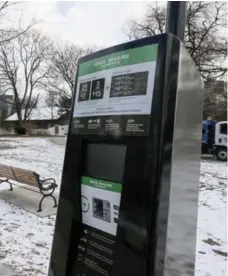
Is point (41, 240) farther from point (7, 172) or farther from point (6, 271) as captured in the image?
point (7, 172)

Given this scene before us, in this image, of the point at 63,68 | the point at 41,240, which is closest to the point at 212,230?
the point at 41,240

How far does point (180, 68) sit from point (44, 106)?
50.7m

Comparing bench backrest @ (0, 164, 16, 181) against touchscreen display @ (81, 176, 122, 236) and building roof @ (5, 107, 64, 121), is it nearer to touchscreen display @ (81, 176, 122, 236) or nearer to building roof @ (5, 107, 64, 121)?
touchscreen display @ (81, 176, 122, 236)

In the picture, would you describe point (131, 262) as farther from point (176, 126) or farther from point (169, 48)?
point (169, 48)

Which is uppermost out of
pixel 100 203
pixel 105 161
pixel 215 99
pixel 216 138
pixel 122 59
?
pixel 215 99

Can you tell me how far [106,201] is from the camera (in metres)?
1.74

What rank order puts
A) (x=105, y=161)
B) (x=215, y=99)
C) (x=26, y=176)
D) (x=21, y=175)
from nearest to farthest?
(x=105, y=161), (x=26, y=176), (x=21, y=175), (x=215, y=99)

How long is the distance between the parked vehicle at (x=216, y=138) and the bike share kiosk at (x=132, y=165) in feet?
48.9

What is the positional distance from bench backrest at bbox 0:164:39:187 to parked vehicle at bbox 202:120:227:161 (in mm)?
11942

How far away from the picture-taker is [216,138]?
16109 mm

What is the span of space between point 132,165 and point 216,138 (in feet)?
50.4

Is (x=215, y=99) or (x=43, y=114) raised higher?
(x=215, y=99)

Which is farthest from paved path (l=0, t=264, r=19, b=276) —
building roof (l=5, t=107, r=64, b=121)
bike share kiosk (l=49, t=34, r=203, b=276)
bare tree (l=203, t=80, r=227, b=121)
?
building roof (l=5, t=107, r=64, b=121)

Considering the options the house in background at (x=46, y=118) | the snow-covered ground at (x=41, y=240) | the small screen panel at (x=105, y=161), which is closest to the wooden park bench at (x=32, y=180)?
the snow-covered ground at (x=41, y=240)
